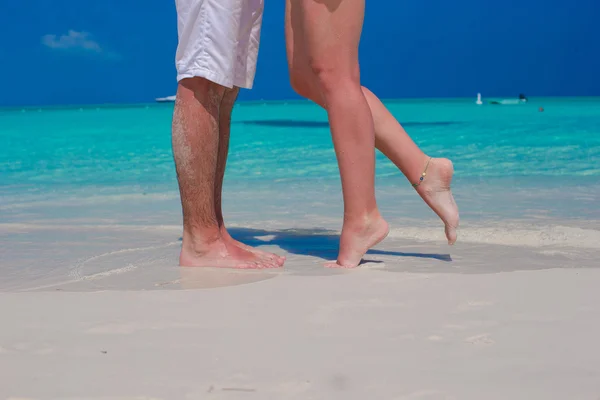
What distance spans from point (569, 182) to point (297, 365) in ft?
13.3

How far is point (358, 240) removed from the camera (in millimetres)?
2189

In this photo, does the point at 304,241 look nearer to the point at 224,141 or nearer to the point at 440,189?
the point at 224,141

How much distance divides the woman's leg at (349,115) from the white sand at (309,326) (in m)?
0.11

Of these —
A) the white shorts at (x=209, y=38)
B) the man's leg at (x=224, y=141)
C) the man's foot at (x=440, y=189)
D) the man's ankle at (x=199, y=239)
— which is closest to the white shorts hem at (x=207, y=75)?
the white shorts at (x=209, y=38)

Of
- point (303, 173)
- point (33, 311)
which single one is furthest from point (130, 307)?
point (303, 173)

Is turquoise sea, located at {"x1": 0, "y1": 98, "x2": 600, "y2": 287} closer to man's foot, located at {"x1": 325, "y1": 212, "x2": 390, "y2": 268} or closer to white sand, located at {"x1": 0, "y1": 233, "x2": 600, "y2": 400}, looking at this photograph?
man's foot, located at {"x1": 325, "y1": 212, "x2": 390, "y2": 268}

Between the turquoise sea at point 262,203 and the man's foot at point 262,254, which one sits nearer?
the man's foot at point 262,254

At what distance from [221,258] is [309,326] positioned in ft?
2.52

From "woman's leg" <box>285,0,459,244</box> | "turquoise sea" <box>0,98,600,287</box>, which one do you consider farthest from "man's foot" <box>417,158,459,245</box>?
"turquoise sea" <box>0,98,600,287</box>

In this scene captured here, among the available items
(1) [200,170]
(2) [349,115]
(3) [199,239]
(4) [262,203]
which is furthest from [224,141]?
(4) [262,203]

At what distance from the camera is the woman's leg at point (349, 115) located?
7.13ft

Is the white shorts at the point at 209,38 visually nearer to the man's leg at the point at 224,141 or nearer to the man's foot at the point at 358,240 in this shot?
the man's leg at the point at 224,141

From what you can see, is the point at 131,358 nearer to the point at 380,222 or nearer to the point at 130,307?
the point at 130,307

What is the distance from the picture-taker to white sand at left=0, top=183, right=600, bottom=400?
1238 millimetres
